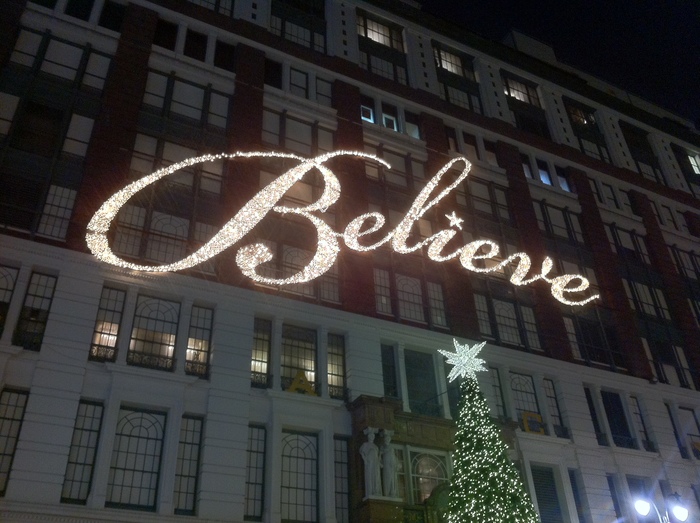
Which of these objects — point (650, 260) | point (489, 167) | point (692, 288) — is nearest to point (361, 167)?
point (489, 167)

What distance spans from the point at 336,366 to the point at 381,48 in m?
→ 26.5

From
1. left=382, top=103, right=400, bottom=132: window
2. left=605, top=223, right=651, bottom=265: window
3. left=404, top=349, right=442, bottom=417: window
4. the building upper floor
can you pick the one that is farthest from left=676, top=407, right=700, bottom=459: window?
left=382, top=103, right=400, bottom=132: window

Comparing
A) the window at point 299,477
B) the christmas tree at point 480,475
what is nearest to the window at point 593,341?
the christmas tree at point 480,475

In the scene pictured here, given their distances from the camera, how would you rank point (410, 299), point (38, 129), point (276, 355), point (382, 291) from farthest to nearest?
point (410, 299)
point (382, 291)
point (38, 129)
point (276, 355)

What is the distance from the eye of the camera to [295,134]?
36.5 meters

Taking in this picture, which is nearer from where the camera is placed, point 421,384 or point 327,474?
point 327,474

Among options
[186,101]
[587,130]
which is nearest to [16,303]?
[186,101]

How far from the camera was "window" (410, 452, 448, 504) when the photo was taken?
26.5 metres

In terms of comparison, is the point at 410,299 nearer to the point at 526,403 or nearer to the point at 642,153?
the point at 526,403

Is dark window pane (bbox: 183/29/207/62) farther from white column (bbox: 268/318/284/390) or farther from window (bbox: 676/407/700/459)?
window (bbox: 676/407/700/459)

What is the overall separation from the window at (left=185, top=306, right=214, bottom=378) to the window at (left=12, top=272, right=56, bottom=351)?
18.4 ft

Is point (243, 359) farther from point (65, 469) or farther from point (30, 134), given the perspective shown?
point (30, 134)

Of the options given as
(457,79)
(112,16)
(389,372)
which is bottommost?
Result: (389,372)

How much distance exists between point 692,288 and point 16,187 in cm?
4537
